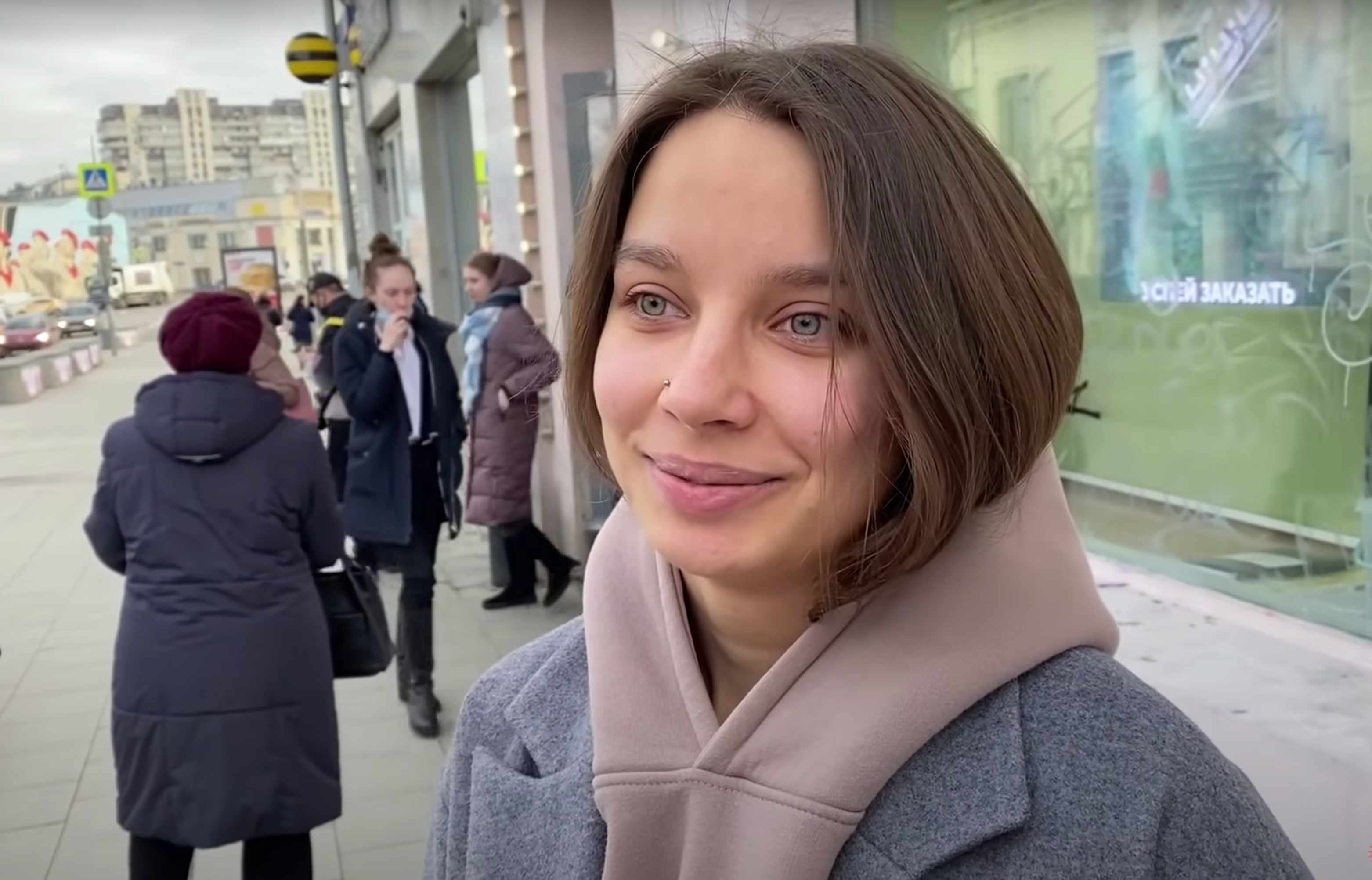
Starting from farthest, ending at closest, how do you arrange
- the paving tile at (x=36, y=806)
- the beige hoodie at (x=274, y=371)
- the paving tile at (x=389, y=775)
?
the beige hoodie at (x=274, y=371)
the paving tile at (x=389, y=775)
the paving tile at (x=36, y=806)

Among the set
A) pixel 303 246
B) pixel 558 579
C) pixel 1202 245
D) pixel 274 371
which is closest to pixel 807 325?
pixel 1202 245

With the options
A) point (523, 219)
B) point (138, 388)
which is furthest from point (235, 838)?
point (523, 219)

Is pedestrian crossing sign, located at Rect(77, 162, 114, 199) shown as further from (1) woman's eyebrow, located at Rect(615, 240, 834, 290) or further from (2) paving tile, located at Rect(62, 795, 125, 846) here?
(1) woman's eyebrow, located at Rect(615, 240, 834, 290)

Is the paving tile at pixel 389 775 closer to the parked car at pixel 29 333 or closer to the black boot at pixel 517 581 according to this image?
the black boot at pixel 517 581

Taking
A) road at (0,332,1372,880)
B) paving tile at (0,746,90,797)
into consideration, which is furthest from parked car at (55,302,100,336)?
paving tile at (0,746,90,797)

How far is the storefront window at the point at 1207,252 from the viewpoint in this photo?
2578mm

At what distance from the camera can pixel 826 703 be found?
2.97 ft

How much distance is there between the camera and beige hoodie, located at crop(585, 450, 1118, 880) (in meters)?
0.88

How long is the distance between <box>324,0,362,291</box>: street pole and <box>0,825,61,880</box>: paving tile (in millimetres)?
9426

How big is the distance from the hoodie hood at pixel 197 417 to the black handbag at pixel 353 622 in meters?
0.48

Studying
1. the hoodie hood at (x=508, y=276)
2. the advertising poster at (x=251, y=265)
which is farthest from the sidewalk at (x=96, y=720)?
the advertising poster at (x=251, y=265)

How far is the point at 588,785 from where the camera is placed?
1021 mm

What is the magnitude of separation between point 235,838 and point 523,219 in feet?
13.4

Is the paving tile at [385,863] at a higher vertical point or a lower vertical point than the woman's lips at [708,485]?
lower
